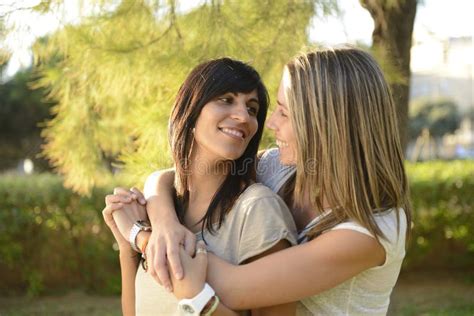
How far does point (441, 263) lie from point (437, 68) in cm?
3045

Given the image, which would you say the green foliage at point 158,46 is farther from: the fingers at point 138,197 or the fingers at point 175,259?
the fingers at point 175,259

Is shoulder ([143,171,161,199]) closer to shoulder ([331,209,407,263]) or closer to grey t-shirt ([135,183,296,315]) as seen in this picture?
grey t-shirt ([135,183,296,315])

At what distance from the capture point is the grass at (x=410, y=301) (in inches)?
212

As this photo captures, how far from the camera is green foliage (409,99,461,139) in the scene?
2764cm

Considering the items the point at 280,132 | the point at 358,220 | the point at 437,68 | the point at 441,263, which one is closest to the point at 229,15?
the point at 280,132

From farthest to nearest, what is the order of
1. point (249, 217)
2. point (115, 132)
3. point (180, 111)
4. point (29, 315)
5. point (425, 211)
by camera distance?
1. point (425, 211)
2. point (29, 315)
3. point (115, 132)
4. point (180, 111)
5. point (249, 217)

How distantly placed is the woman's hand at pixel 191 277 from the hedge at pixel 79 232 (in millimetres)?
4007

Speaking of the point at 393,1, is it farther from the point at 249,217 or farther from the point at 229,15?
the point at 249,217

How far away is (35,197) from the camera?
5566 millimetres

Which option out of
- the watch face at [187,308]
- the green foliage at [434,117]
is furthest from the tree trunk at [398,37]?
the green foliage at [434,117]

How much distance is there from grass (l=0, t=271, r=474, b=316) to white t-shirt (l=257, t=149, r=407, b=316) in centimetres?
379

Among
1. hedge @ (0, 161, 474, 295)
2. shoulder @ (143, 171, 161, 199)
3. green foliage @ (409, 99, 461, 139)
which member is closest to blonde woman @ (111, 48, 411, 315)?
shoulder @ (143, 171, 161, 199)

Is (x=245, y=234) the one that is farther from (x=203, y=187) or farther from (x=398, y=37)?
(x=398, y=37)

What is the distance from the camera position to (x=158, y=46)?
277 cm
